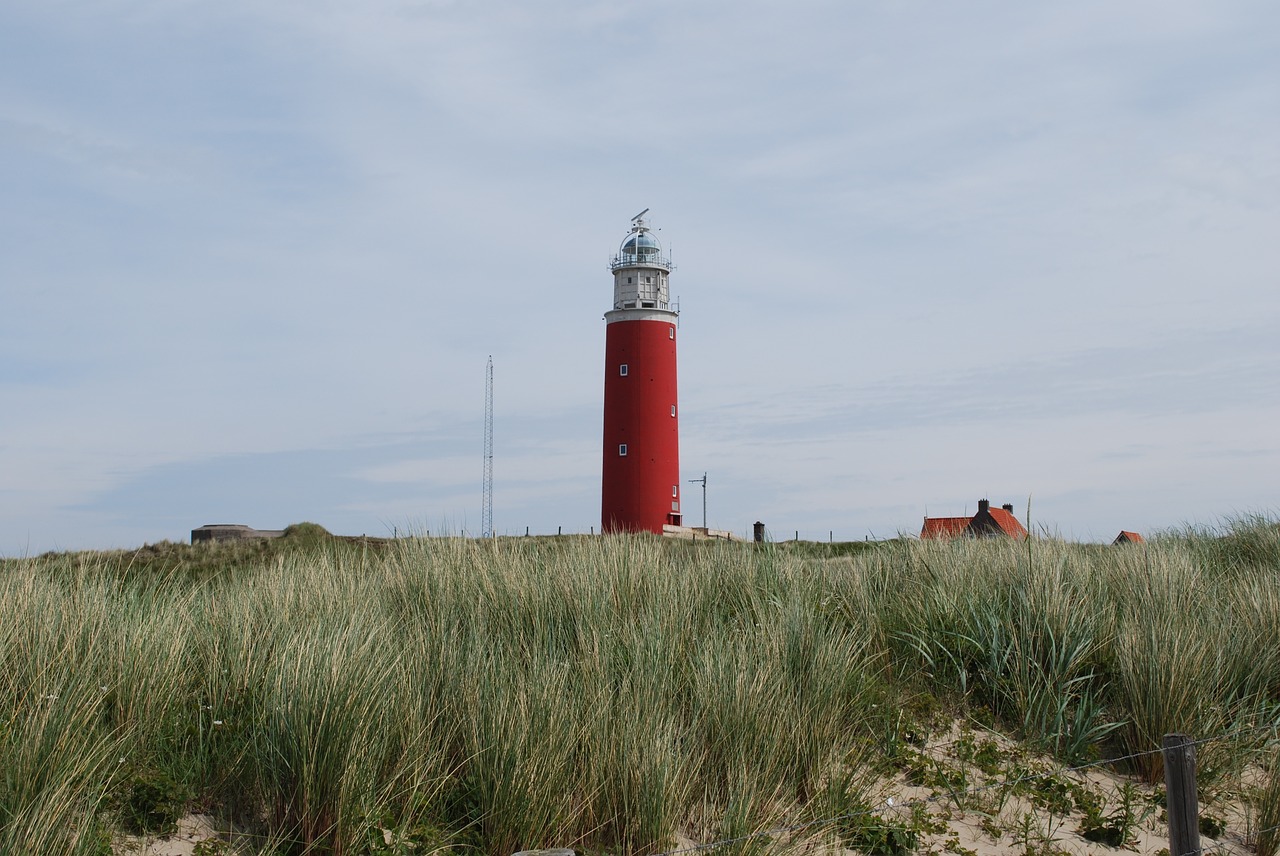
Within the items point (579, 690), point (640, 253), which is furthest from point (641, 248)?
point (579, 690)

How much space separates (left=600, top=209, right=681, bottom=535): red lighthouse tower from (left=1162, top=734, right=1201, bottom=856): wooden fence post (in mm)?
28213

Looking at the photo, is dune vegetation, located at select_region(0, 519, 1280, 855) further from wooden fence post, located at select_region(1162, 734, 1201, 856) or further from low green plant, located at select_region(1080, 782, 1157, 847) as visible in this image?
wooden fence post, located at select_region(1162, 734, 1201, 856)

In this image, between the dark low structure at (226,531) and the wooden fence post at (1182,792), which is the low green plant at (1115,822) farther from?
the dark low structure at (226,531)

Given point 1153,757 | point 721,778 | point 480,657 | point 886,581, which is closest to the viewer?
point 721,778

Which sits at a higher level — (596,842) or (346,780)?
(346,780)

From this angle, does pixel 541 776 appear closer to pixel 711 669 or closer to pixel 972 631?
pixel 711 669

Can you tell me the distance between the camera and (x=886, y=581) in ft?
28.6

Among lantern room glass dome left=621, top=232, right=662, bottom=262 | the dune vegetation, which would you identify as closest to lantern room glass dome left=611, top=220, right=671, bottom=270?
lantern room glass dome left=621, top=232, right=662, bottom=262

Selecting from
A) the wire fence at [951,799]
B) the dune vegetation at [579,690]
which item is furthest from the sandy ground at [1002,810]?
the dune vegetation at [579,690]

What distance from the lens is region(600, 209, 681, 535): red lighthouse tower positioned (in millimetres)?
33844

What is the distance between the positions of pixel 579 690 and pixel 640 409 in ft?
92.5

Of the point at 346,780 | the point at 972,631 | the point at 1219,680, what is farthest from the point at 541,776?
the point at 1219,680

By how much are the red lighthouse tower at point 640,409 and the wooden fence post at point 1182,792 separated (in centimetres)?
2821

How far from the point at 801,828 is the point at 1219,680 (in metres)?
3.74
